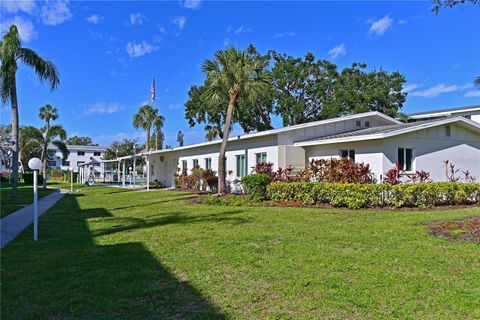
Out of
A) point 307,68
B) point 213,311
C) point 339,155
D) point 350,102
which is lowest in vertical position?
point 213,311

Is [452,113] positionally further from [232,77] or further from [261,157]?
[232,77]

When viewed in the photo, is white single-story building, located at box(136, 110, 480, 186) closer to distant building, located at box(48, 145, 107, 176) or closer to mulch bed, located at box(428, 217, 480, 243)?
mulch bed, located at box(428, 217, 480, 243)

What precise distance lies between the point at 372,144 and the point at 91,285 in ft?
44.4

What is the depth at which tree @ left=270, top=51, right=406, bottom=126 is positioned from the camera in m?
35.0

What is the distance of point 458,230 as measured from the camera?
340 inches

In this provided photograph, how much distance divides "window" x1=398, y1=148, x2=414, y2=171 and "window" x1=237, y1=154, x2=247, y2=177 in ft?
28.0

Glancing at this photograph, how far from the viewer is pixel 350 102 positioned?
3528 centimetres

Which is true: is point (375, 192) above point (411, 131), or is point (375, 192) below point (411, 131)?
below

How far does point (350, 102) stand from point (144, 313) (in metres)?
33.5

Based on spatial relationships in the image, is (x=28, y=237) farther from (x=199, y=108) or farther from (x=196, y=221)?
(x=199, y=108)

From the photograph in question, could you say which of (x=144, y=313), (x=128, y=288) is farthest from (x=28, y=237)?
(x=144, y=313)

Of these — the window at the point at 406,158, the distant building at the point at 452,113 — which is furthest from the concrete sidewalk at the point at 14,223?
the distant building at the point at 452,113

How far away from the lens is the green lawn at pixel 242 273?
Answer: 4.41m

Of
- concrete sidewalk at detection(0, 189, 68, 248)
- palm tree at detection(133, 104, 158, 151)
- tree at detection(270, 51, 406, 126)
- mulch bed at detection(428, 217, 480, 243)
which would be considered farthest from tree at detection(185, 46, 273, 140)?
mulch bed at detection(428, 217, 480, 243)
